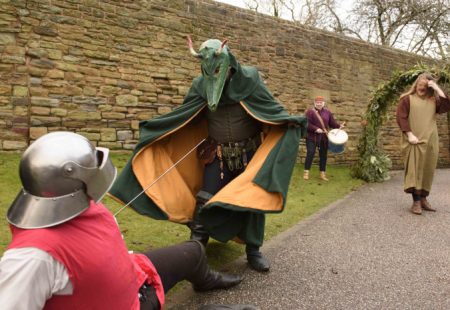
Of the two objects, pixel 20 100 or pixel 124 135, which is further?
pixel 124 135

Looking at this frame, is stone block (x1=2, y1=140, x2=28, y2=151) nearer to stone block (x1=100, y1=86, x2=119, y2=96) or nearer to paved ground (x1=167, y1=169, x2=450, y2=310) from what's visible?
stone block (x1=100, y1=86, x2=119, y2=96)

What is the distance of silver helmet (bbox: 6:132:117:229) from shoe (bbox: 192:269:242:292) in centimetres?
148

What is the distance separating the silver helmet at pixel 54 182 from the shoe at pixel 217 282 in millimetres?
1480

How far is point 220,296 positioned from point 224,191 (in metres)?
0.76

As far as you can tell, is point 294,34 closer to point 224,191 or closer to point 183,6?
point 183,6

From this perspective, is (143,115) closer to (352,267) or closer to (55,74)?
(55,74)

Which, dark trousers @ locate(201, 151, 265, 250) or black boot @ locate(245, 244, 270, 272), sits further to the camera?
black boot @ locate(245, 244, 270, 272)

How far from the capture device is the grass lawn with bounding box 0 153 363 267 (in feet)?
13.2

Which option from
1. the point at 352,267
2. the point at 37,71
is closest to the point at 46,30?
the point at 37,71

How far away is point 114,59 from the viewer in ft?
26.5

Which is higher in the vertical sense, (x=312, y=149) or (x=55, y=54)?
(x=55, y=54)

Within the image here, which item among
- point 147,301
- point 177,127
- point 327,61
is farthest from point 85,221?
point 327,61

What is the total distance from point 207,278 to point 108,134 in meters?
5.78

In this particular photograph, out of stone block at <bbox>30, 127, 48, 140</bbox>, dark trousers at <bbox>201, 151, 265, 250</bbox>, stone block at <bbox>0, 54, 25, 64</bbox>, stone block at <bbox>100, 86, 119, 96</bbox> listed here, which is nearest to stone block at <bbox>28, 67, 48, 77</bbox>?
stone block at <bbox>0, 54, 25, 64</bbox>
